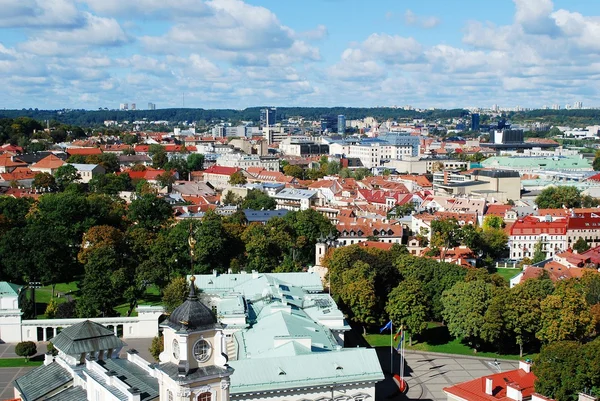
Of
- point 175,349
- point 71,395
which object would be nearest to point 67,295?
point 71,395

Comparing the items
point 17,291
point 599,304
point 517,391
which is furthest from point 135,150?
point 517,391

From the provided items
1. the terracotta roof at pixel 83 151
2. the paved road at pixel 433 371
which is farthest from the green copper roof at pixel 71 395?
the terracotta roof at pixel 83 151

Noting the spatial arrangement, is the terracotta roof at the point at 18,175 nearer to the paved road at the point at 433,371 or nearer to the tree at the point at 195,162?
the tree at the point at 195,162

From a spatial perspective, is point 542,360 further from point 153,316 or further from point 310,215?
point 310,215

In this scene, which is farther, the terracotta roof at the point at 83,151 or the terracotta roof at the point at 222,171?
the terracotta roof at the point at 83,151

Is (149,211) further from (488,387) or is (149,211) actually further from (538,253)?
(488,387)
